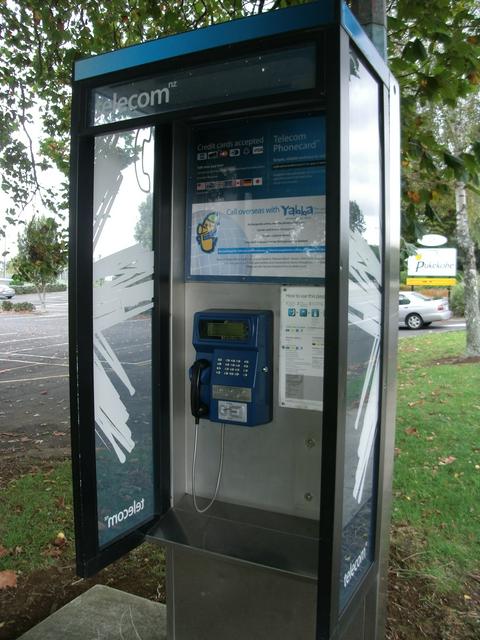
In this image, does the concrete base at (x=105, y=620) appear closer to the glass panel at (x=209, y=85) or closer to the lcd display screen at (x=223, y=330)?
the lcd display screen at (x=223, y=330)

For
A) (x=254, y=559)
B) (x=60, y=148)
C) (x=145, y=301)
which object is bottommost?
(x=254, y=559)

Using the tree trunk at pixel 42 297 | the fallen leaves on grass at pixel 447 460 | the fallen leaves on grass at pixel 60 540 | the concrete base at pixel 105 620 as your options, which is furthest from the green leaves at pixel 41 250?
the tree trunk at pixel 42 297

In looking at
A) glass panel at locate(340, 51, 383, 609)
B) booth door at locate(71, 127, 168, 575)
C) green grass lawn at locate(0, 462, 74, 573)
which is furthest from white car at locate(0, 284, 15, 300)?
glass panel at locate(340, 51, 383, 609)

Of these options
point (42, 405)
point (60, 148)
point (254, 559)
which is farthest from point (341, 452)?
point (42, 405)

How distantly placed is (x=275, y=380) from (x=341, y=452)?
0.62 meters

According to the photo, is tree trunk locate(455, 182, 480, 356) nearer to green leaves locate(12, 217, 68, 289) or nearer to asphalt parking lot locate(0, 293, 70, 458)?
green leaves locate(12, 217, 68, 289)

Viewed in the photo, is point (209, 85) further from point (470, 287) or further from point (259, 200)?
point (470, 287)

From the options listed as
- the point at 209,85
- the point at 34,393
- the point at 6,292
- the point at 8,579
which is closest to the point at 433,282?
the point at 34,393

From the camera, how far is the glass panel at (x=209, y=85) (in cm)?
146

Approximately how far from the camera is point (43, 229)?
570 centimetres

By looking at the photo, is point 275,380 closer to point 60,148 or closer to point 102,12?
point 102,12

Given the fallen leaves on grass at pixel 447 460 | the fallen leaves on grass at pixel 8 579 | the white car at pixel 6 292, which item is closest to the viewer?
the fallen leaves on grass at pixel 8 579

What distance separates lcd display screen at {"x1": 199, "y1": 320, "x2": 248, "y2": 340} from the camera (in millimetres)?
2020

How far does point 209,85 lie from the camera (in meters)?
1.60
